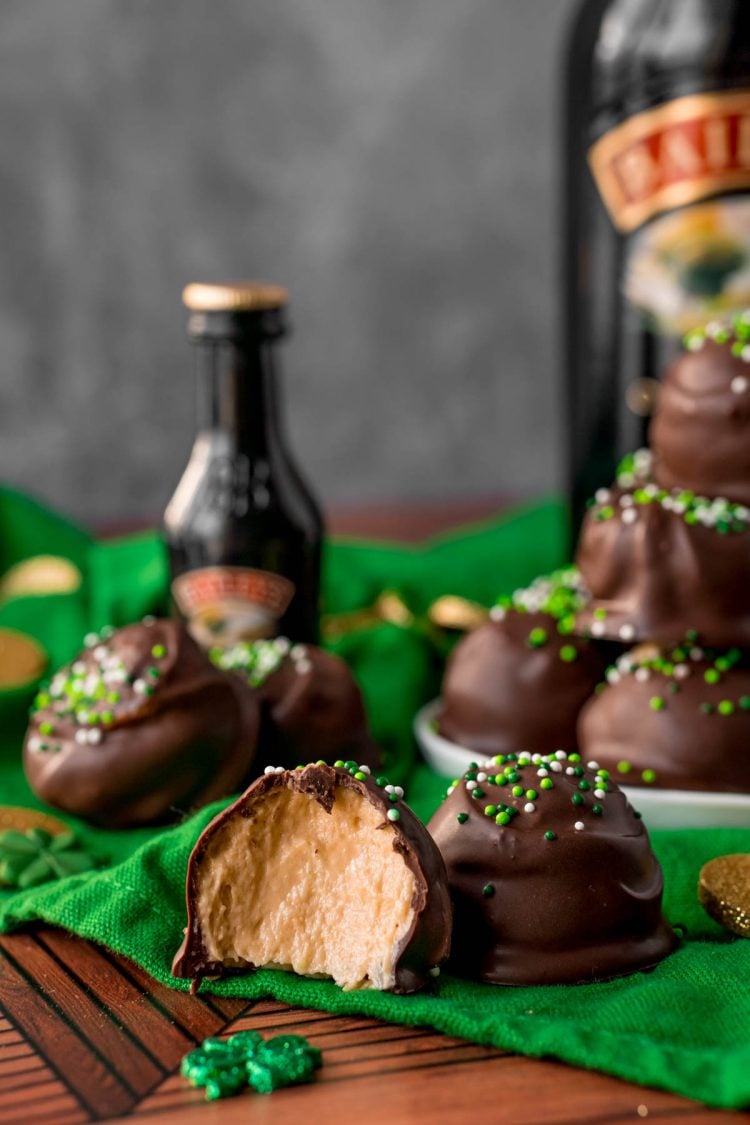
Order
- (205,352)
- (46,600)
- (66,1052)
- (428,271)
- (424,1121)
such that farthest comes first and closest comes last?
(428,271), (46,600), (205,352), (66,1052), (424,1121)

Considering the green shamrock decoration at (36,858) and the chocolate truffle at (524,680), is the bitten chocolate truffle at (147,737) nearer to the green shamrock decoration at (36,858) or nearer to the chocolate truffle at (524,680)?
the green shamrock decoration at (36,858)

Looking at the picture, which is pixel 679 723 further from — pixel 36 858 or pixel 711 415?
pixel 36 858

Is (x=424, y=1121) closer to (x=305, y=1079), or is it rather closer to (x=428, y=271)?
(x=305, y=1079)

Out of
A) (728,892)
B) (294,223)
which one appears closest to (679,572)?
(728,892)

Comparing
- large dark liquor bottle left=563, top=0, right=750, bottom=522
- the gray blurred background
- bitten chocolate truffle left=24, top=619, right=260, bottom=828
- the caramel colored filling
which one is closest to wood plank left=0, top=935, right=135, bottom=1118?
the caramel colored filling

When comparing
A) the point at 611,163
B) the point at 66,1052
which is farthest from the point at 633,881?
the point at 611,163

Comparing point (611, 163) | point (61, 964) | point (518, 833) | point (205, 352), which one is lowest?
point (61, 964)

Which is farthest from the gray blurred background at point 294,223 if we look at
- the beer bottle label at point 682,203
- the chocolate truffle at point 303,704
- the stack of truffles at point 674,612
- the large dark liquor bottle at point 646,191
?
the stack of truffles at point 674,612
